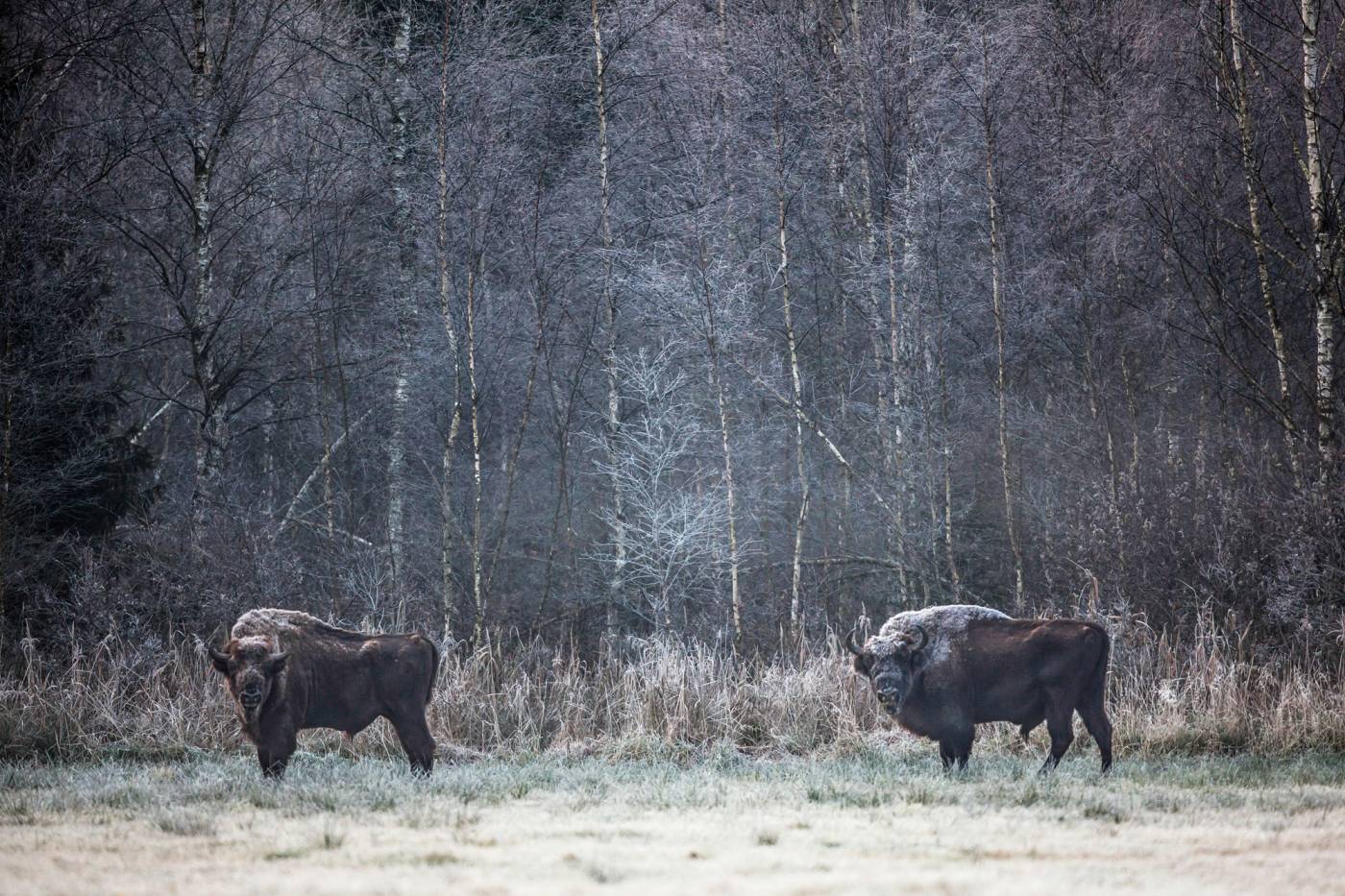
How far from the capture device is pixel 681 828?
23.4 ft

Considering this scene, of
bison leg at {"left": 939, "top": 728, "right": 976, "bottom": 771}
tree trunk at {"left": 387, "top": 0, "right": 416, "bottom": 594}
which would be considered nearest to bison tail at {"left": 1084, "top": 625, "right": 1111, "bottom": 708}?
bison leg at {"left": 939, "top": 728, "right": 976, "bottom": 771}

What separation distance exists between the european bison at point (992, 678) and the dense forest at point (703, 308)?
183 inches

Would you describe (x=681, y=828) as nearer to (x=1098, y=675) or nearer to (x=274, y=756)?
(x=274, y=756)

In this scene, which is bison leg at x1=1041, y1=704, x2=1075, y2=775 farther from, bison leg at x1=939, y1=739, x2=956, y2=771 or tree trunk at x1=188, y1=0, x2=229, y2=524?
tree trunk at x1=188, y1=0, x2=229, y2=524

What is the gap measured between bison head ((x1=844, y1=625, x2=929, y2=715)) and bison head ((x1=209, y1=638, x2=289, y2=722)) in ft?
14.4

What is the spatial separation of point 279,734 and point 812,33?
15.1m

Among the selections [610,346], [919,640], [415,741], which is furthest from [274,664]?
[610,346]

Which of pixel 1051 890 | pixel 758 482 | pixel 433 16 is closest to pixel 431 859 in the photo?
pixel 1051 890

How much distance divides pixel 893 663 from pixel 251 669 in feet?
15.6

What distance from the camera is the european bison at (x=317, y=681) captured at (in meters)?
9.37

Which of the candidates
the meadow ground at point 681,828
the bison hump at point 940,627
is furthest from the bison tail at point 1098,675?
the bison hump at point 940,627

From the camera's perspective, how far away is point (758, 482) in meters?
22.3

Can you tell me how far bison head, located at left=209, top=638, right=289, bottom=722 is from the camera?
9219mm

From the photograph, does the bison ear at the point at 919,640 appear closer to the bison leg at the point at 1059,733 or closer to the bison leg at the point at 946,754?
the bison leg at the point at 946,754
